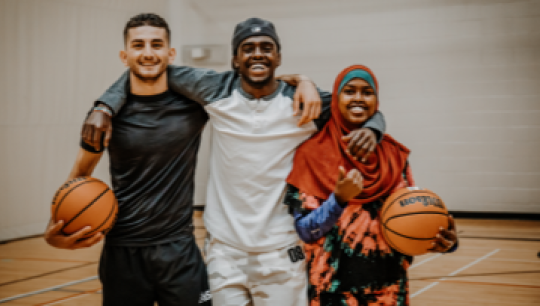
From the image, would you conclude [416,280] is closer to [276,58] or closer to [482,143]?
[276,58]

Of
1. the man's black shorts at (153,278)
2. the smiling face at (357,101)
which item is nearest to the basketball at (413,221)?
the smiling face at (357,101)

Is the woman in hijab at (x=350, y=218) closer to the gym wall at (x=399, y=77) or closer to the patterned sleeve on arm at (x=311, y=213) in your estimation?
the patterned sleeve on arm at (x=311, y=213)

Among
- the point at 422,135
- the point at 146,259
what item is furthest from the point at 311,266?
the point at 422,135

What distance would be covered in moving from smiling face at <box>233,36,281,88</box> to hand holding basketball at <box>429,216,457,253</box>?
99 cm

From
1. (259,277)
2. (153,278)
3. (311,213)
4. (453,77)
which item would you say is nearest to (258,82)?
(311,213)

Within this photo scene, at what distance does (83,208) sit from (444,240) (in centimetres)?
148

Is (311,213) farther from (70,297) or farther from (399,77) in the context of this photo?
(399,77)

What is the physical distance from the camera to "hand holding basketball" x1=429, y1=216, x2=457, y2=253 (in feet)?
7.05

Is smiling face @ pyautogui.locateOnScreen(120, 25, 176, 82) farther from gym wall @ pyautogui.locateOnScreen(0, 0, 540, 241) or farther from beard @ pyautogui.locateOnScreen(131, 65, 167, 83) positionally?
gym wall @ pyautogui.locateOnScreen(0, 0, 540, 241)

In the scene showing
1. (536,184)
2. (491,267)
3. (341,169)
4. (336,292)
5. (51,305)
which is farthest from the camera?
(536,184)

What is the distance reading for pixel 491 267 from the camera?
5.05 meters

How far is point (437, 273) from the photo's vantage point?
4.89m

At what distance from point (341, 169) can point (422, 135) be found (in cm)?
591

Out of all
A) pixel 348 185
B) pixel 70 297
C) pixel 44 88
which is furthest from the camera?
pixel 44 88
